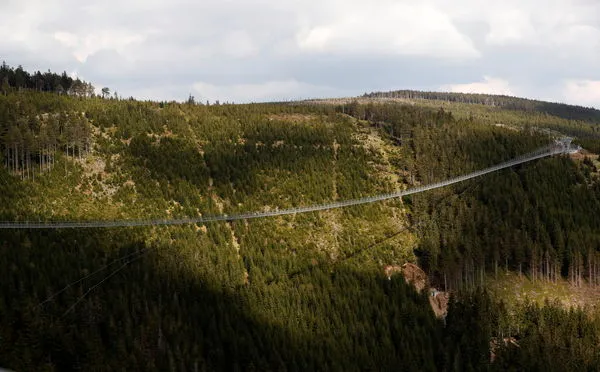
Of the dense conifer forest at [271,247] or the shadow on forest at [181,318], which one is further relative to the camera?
the dense conifer forest at [271,247]

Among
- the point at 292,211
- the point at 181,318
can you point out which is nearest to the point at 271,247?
the point at 292,211

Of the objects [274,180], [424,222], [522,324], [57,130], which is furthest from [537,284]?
[57,130]

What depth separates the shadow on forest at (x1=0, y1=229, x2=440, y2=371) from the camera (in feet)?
285

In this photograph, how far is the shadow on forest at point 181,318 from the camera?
86875 mm

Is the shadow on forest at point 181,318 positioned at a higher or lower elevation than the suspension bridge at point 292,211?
lower

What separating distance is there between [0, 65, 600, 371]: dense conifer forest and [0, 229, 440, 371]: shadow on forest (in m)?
0.35

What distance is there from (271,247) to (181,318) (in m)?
36.1

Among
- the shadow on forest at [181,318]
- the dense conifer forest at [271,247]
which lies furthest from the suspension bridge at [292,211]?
the shadow on forest at [181,318]

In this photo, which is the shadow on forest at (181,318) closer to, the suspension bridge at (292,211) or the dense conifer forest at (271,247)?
the dense conifer forest at (271,247)

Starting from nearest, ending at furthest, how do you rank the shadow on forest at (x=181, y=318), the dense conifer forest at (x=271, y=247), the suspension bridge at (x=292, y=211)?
the shadow on forest at (x=181, y=318) → the dense conifer forest at (x=271, y=247) → the suspension bridge at (x=292, y=211)

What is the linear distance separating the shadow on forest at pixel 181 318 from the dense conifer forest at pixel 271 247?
0.35m

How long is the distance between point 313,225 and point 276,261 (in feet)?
70.1

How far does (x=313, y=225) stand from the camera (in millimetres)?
147750

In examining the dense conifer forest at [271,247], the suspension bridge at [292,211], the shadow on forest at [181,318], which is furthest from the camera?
the suspension bridge at [292,211]
